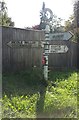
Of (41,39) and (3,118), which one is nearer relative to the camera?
(3,118)

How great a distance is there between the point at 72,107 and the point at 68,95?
151 centimetres

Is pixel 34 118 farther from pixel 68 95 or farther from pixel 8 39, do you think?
pixel 8 39

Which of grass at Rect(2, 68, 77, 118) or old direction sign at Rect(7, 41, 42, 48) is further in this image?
old direction sign at Rect(7, 41, 42, 48)

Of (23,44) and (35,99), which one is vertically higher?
(23,44)

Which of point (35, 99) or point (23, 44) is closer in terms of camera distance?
point (35, 99)

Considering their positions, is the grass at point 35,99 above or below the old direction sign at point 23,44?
below

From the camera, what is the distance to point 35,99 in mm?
8750

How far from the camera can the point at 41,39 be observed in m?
15.1

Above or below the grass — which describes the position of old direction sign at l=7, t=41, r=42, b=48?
→ above

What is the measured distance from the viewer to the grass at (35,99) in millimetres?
7363

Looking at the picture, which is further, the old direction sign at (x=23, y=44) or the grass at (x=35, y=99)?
the old direction sign at (x=23, y=44)

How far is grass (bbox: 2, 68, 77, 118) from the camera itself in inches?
290

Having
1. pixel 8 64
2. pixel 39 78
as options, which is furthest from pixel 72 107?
pixel 8 64

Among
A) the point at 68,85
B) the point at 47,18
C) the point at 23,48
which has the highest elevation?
the point at 47,18
